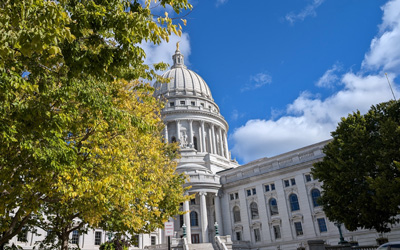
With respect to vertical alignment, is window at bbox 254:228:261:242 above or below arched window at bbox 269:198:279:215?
below

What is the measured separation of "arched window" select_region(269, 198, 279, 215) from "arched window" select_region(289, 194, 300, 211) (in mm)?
2537

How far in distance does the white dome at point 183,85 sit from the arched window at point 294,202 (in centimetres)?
4043

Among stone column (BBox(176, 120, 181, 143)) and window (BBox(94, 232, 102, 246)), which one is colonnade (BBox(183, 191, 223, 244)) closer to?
window (BBox(94, 232, 102, 246))

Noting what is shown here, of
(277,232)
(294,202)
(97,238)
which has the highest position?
(294,202)

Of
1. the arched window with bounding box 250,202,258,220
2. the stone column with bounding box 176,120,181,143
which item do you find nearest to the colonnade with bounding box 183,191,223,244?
the arched window with bounding box 250,202,258,220

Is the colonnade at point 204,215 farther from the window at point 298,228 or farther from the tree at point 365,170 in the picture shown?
the tree at point 365,170

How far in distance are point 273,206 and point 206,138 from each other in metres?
27.6

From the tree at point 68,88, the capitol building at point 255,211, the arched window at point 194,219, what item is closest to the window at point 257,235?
the capitol building at point 255,211

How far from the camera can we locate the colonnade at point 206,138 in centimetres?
6725

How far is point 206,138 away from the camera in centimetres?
7100

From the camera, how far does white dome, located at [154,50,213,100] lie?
77.8 metres

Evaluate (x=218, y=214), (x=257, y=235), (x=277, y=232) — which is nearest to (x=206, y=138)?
(x=218, y=214)

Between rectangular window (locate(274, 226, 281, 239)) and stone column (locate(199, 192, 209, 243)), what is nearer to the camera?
rectangular window (locate(274, 226, 281, 239))

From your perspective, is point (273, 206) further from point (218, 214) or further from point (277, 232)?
point (218, 214)
